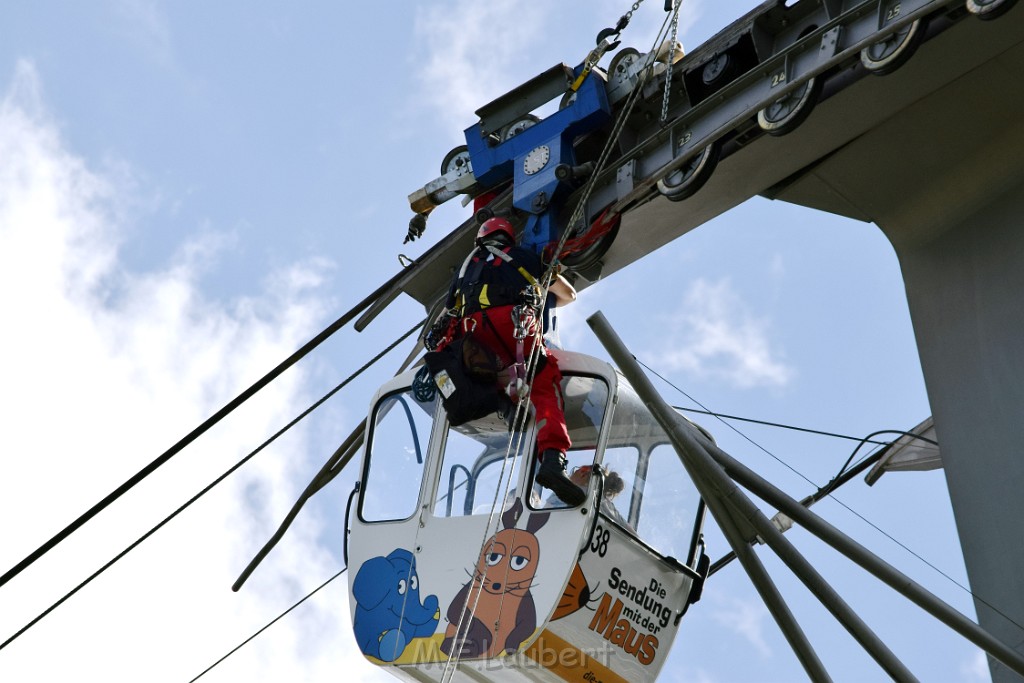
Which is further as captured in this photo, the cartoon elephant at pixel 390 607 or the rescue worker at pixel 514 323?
the cartoon elephant at pixel 390 607

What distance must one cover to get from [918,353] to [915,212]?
3.05 ft

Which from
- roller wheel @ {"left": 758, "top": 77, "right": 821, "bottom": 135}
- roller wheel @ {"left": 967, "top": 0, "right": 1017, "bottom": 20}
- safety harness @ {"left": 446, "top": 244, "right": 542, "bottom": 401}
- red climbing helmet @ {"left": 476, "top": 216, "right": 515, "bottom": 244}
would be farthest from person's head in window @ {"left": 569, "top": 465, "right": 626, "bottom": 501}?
roller wheel @ {"left": 967, "top": 0, "right": 1017, "bottom": 20}

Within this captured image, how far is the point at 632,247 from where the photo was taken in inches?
432

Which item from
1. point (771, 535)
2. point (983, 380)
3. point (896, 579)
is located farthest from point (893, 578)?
point (983, 380)

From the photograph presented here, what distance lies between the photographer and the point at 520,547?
370 inches

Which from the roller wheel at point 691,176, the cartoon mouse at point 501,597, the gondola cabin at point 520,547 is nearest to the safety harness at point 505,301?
the gondola cabin at point 520,547

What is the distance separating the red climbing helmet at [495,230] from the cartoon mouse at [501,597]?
1.93 metres

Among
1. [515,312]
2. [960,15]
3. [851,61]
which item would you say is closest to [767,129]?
[851,61]

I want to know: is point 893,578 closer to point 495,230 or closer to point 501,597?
point 501,597

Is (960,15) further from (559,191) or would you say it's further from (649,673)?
(649,673)

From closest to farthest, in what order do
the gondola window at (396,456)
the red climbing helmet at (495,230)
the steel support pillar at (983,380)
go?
the steel support pillar at (983,380), the gondola window at (396,456), the red climbing helmet at (495,230)

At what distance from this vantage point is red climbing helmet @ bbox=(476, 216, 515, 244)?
10438 mm

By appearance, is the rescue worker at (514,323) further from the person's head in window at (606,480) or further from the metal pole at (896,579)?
the metal pole at (896,579)

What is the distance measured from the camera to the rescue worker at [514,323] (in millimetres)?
9391
